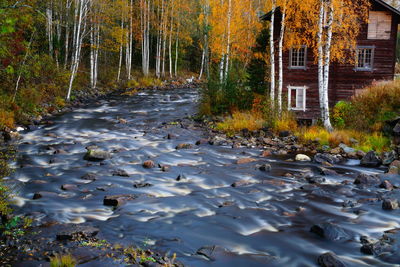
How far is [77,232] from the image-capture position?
7.85m

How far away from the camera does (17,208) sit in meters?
9.23

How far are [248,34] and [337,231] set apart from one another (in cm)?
3070

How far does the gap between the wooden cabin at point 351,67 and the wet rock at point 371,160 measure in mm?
9384

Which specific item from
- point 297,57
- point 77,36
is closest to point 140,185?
point 297,57

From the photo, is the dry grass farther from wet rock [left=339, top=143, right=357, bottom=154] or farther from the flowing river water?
wet rock [left=339, top=143, right=357, bottom=154]

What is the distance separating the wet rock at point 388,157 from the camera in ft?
47.2

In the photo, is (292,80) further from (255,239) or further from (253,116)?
(255,239)

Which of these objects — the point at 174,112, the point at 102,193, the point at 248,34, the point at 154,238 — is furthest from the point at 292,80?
the point at 154,238

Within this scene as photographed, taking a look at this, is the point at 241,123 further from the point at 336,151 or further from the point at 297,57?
the point at 297,57

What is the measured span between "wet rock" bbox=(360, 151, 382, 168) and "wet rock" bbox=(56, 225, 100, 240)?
10480 mm

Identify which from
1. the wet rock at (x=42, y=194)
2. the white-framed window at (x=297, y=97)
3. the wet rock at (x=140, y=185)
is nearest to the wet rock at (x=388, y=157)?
the wet rock at (x=140, y=185)

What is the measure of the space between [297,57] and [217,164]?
46.3ft

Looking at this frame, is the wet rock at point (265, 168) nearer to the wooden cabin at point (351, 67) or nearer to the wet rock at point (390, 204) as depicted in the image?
the wet rock at point (390, 204)

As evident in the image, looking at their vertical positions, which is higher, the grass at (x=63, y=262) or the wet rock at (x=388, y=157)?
the wet rock at (x=388, y=157)
